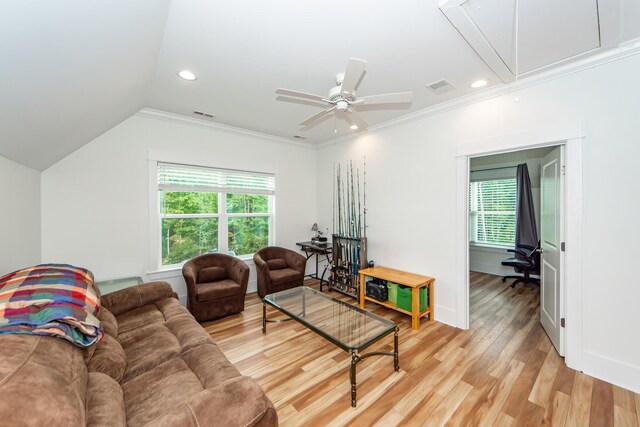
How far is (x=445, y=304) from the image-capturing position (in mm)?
3051

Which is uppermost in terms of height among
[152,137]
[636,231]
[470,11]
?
[470,11]

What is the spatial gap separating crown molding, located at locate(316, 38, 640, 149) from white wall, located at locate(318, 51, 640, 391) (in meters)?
0.04

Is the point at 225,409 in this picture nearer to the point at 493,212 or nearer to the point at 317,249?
the point at 317,249

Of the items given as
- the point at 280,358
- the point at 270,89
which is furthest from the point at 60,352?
the point at 270,89

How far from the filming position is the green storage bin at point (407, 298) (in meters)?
3.04

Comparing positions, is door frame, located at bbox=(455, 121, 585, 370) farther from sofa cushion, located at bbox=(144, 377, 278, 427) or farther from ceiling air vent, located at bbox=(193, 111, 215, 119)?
ceiling air vent, located at bbox=(193, 111, 215, 119)

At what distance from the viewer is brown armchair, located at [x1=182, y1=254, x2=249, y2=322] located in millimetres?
2980

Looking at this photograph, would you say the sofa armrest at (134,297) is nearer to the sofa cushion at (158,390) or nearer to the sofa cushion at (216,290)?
the sofa cushion at (216,290)

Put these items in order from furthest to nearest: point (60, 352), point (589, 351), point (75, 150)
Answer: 1. point (75, 150)
2. point (589, 351)
3. point (60, 352)

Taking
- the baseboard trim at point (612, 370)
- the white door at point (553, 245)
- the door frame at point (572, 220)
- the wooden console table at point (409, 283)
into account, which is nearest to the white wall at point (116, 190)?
the wooden console table at point (409, 283)

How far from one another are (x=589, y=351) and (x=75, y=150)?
17.3 ft

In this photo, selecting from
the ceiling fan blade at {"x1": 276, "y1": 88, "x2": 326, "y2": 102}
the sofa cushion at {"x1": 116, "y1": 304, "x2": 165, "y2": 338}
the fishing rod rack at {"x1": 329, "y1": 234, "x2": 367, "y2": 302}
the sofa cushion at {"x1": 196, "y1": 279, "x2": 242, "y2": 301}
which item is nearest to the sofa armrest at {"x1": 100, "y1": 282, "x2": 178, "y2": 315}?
the sofa cushion at {"x1": 116, "y1": 304, "x2": 165, "y2": 338}

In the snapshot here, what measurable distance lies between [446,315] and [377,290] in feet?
2.75

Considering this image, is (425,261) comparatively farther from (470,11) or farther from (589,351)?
(470,11)
